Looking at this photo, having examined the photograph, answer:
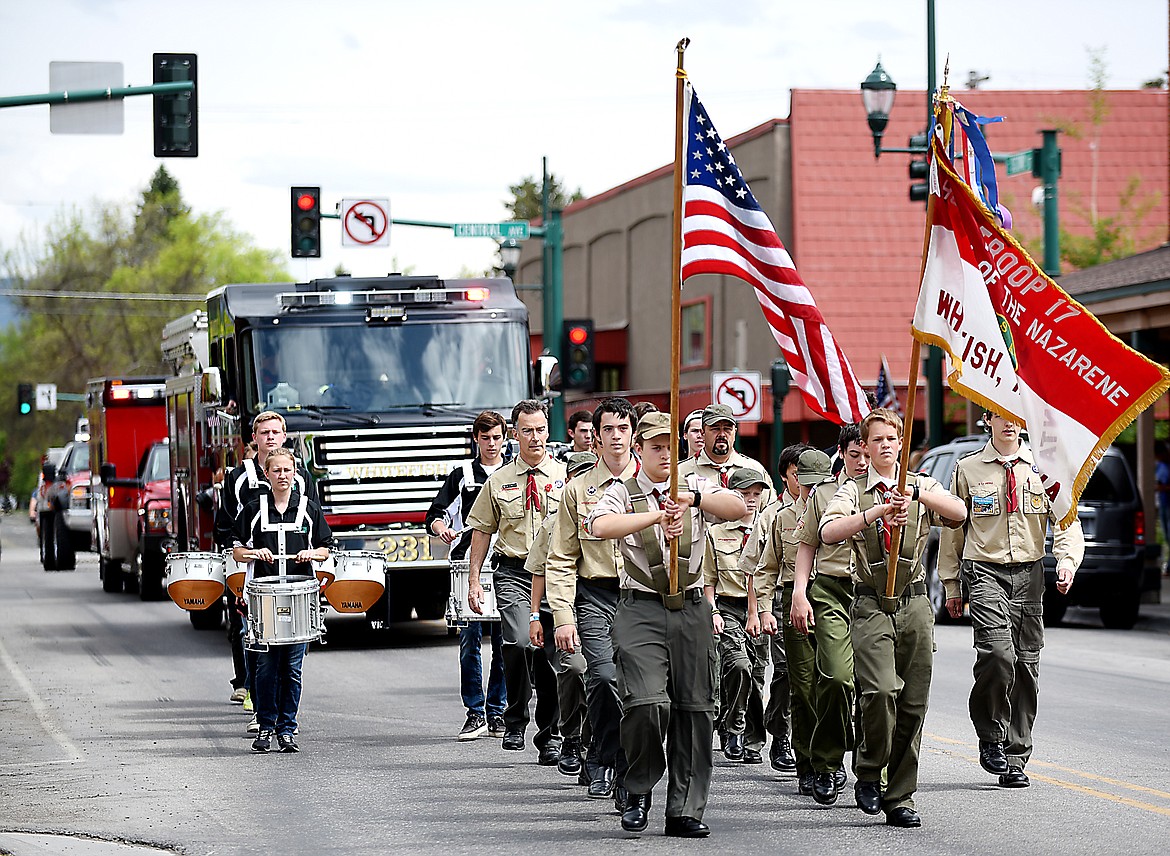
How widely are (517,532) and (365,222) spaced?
19.1 meters

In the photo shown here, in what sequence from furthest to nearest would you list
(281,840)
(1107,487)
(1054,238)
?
(1054,238) < (1107,487) < (281,840)

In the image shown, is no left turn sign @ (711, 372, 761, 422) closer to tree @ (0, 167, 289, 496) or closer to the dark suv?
the dark suv

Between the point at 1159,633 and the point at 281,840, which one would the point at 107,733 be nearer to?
the point at 281,840

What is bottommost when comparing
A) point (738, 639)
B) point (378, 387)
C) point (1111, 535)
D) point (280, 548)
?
point (1111, 535)

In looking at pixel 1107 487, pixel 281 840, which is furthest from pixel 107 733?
pixel 1107 487

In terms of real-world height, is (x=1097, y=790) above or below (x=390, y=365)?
below

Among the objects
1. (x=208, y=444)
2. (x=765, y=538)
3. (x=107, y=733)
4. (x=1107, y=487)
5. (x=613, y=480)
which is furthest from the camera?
(x=1107, y=487)

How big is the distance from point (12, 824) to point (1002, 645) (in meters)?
5.04

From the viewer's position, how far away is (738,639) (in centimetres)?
1055

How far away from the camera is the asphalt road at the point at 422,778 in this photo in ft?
27.3

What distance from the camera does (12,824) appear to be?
889cm

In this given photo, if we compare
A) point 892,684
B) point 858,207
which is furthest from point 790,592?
point 858,207

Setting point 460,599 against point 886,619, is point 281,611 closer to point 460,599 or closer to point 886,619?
point 460,599

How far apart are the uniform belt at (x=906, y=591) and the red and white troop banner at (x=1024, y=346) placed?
749 millimetres
